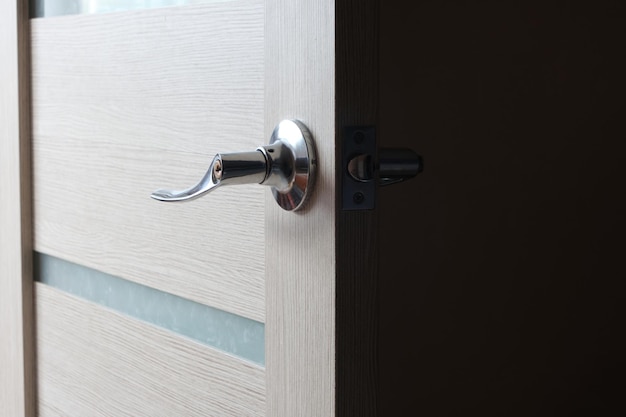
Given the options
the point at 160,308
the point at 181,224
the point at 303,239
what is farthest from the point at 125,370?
the point at 303,239

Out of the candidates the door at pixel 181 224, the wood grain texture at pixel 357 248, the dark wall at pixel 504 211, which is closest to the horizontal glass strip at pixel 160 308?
the door at pixel 181 224

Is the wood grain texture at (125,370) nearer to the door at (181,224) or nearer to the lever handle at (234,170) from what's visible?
the door at (181,224)

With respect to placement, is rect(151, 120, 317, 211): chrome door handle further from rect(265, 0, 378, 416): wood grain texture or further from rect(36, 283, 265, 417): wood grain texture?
rect(36, 283, 265, 417): wood grain texture

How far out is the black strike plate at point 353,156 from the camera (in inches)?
21.7

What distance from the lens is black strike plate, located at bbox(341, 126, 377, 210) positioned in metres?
0.55

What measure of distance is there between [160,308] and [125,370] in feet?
0.30

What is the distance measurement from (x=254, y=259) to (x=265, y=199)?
0.06m

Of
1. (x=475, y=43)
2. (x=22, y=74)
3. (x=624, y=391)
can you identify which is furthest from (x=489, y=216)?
(x=22, y=74)

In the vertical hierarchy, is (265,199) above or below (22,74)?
below

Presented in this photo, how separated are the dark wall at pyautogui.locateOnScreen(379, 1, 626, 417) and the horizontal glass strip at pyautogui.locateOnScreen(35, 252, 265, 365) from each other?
10.4 inches

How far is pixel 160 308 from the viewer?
2.64 ft

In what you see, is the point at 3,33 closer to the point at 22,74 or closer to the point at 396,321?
the point at 22,74

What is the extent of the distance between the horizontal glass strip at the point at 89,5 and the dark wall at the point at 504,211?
0.26 meters

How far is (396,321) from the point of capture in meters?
0.95
